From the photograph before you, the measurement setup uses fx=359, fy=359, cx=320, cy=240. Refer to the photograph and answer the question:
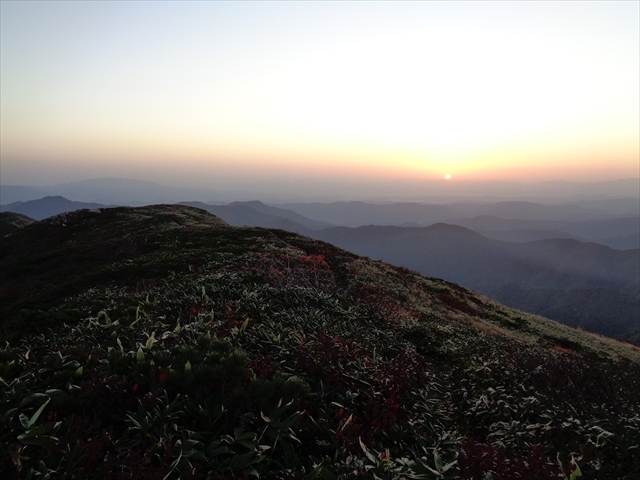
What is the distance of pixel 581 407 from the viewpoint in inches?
343

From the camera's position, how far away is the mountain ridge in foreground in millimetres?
5992

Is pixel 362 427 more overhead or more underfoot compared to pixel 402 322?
more overhead

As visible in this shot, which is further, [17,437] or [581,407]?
[581,407]

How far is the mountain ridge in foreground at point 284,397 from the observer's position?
5.99m

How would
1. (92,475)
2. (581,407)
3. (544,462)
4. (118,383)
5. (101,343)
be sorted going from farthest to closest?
(101,343) → (581,407) → (118,383) → (544,462) → (92,475)

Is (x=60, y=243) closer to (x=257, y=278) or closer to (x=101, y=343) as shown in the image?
(x=257, y=278)

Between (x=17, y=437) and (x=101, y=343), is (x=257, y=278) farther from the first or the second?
(x=17, y=437)

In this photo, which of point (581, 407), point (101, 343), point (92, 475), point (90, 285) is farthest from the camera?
point (90, 285)

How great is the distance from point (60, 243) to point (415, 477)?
5005cm

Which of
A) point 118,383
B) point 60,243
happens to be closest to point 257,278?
point 118,383

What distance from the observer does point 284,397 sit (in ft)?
25.6

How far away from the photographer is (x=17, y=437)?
5.56 metres

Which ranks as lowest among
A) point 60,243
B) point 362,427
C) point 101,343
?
point 60,243

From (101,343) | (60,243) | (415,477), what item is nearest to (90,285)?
(101,343)
